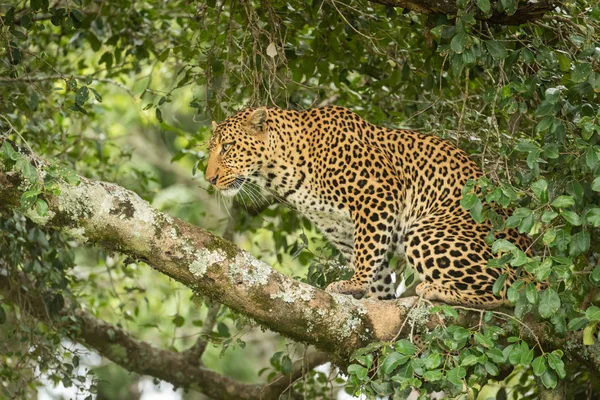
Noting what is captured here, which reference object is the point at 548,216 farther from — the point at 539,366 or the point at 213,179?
the point at 213,179

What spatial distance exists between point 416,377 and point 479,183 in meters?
1.08

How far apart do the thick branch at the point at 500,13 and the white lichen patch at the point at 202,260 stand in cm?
213

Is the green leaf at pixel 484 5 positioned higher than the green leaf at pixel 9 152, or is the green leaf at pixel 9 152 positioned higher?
the green leaf at pixel 484 5

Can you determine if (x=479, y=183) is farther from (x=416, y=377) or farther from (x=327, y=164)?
(x=327, y=164)

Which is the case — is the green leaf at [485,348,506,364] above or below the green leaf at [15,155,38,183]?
below

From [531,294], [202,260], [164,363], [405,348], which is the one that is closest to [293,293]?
[202,260]

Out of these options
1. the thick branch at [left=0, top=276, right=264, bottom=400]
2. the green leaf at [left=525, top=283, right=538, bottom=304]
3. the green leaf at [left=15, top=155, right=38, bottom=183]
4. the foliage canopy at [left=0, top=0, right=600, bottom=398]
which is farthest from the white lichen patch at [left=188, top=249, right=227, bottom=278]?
the thick branch at [left=0, top=276, right=264, bottom=400]

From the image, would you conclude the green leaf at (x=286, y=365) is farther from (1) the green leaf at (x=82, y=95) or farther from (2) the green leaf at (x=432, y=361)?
(1) the green leaf at (x=82, y=95)

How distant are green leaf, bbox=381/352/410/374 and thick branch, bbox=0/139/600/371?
53 centimetres

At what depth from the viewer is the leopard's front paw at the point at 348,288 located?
687 cm

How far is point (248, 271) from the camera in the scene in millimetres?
5668

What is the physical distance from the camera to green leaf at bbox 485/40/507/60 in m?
5.99

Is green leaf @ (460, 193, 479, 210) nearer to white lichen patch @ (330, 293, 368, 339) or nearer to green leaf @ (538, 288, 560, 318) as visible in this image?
green leaf @ (538, 288, 560, 318)

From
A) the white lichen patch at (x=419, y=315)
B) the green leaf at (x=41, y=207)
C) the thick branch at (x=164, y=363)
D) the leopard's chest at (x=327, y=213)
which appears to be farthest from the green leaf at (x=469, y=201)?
the thick branch at (x=164, y=363)
